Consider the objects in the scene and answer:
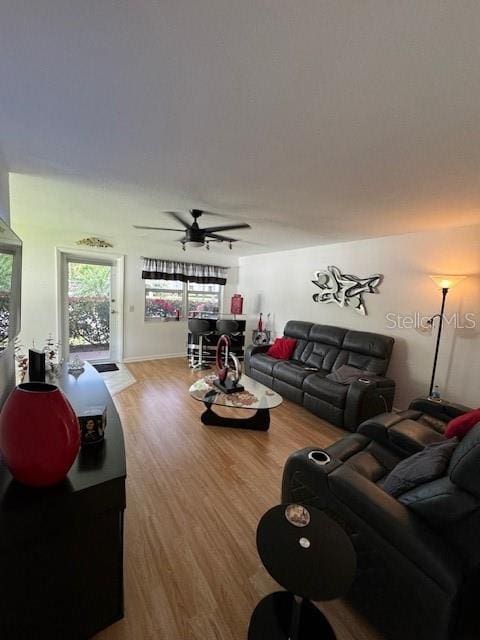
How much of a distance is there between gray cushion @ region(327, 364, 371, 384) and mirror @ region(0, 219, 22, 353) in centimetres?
324

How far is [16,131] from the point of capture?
1.61m

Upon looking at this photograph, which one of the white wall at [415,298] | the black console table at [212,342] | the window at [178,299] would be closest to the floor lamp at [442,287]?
the white wall at [415,298]

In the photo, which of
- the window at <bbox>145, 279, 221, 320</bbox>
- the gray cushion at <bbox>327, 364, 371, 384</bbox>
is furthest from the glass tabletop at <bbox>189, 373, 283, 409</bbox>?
the window at <bbox>145, 279, 221, 320</bbox>

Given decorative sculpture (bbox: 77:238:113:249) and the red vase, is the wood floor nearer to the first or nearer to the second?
the red vase

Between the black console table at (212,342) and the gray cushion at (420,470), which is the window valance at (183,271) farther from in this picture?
the gray cushion at (420,470)

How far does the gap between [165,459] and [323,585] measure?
1.83 m

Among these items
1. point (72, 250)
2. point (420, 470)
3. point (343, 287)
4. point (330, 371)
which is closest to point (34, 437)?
point (420, 470)

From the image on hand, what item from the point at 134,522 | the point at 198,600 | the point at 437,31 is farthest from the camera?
the point at 134,522

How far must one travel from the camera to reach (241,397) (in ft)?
9.73

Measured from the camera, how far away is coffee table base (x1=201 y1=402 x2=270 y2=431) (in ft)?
10.1

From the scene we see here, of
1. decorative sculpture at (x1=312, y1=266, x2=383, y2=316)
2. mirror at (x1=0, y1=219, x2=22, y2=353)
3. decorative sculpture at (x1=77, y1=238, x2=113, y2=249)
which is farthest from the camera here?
decorative sculpture at (x1=77, y1=238, x2=113, y2=249)

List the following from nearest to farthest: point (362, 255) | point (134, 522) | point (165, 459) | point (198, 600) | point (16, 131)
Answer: point (198, 600)
point (16, 131)
point (134, 522)
point (165, 459)
point (362, 255)

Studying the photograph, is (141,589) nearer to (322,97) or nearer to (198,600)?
(198,600)

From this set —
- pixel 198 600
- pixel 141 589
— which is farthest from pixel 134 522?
pixel 198 600
